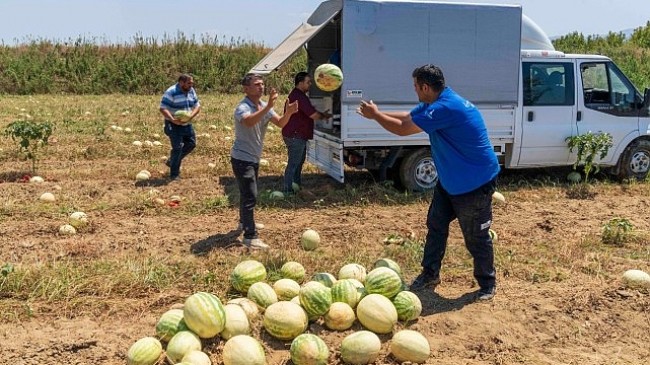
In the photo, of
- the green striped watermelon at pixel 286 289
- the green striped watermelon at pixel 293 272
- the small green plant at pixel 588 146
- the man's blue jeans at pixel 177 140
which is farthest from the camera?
the man's blue jeans at pixel 177 140

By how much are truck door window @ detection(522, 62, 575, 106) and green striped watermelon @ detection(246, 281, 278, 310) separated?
21.4 ft

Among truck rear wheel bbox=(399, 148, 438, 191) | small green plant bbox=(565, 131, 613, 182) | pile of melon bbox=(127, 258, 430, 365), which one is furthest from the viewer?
small green plant bbox=(565, 131, 613, 182)

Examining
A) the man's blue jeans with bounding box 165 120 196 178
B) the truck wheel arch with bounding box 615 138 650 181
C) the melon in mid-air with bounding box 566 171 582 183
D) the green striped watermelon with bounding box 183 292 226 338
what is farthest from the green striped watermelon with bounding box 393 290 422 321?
the truck wheel arch with bounding box 615 138 650 181

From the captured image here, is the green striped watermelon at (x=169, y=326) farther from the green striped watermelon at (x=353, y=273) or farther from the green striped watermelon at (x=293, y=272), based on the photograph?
the green striped watermelon at (x=353, y=273)

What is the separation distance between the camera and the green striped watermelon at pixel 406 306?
4.91 m

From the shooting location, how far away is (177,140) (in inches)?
416

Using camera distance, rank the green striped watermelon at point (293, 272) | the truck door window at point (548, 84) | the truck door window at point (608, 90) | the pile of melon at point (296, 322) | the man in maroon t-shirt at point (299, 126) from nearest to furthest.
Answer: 1. the pile of melon at point (296, 322)
2. the green striped watermelon at point (293, 272)
3. the man in maroon t-shirt at point (299, 126)
4. the truck door window at point (548, 84)
5. the truck door window at point (608, 90)

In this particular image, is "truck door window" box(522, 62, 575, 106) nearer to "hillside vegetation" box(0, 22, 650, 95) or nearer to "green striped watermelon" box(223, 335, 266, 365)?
"green striped watermelon" box(223, 335, 266, 365)

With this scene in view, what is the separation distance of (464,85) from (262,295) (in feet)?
18.8

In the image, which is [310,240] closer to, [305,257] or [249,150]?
[305,257]

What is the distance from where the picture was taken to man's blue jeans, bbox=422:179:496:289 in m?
5.34

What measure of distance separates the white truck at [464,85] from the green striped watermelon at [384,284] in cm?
430

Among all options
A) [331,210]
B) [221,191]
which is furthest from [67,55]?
[331,210]

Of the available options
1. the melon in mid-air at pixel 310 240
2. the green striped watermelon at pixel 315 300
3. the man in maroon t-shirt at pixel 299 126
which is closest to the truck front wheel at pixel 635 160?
the man in maroon t-shirt at pixel 299 126
